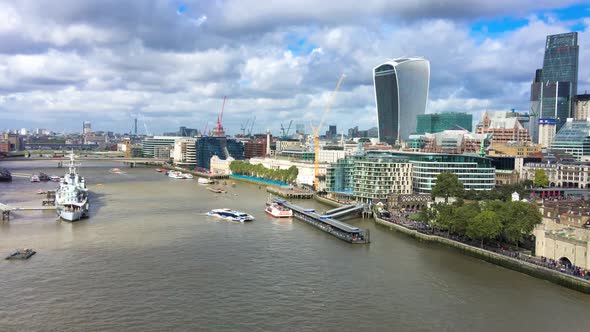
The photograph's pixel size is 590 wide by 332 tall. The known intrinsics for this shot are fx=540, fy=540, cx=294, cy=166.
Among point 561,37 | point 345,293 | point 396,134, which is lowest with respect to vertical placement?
point 345,293

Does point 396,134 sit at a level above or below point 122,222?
above

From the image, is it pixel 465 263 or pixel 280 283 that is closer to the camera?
pixel 280 283

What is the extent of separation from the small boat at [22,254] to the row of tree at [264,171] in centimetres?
4740

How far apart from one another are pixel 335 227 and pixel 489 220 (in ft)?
35.7

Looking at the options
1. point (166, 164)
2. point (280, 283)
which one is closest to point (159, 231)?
point (280, 283)

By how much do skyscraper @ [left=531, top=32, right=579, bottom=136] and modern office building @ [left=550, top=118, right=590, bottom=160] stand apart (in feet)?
148

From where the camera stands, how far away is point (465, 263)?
2814 cm

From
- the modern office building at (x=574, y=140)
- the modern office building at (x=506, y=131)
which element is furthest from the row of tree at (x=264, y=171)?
the modern office building at (x=506, y=131)

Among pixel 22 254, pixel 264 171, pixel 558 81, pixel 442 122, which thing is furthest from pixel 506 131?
pixel 22 254

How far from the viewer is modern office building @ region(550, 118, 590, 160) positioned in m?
92.7

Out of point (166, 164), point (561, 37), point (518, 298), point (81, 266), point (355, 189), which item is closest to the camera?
point (518, 298)

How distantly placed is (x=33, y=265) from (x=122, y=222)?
13.0 meters

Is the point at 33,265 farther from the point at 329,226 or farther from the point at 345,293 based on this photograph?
the point at 329,226

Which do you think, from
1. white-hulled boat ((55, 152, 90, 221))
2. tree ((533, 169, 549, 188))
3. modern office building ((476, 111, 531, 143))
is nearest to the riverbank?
white-hulled boat ((55, 152, 90, 221))
